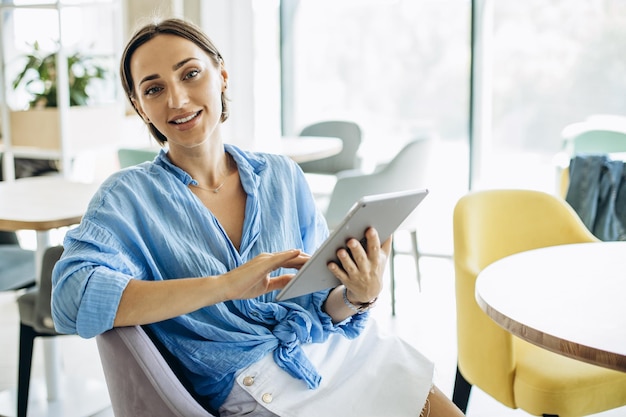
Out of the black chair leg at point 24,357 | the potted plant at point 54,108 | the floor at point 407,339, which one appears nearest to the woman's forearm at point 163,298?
the black chair leg at point 24,357

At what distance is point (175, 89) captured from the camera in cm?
158

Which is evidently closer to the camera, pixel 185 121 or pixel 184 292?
pixel 184 292

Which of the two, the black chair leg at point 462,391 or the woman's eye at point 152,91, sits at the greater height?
the woman's eye at point 152,91

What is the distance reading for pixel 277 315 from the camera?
1586mm

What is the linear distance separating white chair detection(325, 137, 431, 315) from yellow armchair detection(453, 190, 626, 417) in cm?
128

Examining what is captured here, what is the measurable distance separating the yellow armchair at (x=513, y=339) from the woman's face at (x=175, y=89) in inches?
→ 35.0

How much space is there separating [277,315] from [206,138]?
15.5 inches

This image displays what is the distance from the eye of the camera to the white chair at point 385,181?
3.74 meters

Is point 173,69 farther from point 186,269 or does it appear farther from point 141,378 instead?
point 141,378

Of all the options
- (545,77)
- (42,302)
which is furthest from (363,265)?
(545,77)

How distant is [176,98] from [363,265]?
509 millimetres

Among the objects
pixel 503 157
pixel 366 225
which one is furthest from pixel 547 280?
pixel 503 157

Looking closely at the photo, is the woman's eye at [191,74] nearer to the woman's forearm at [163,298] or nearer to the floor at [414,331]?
the woman's forearm at [163,298]

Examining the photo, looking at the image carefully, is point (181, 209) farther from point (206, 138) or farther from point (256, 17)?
point (256, 17)
